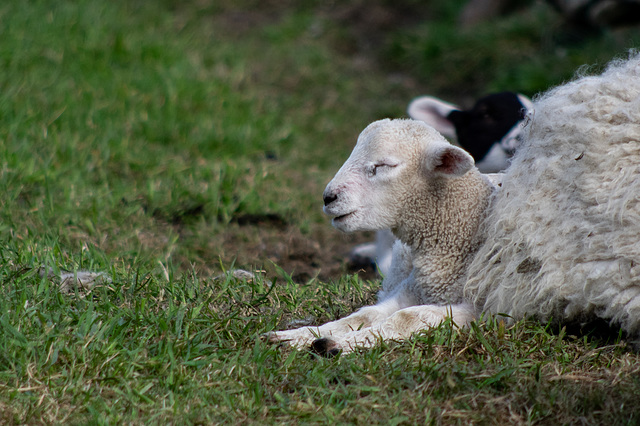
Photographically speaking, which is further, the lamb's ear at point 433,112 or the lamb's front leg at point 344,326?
the lamb's ear at point 433,112

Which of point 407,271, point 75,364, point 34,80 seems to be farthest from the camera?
point 34,80

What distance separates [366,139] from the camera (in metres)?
3.08

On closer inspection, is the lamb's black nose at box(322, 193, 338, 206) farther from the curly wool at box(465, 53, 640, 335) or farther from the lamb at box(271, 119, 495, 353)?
the curly wool at box(465, 53, 640, 335)

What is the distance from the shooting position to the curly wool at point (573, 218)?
267 centimetres

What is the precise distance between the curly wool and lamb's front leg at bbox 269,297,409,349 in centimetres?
32

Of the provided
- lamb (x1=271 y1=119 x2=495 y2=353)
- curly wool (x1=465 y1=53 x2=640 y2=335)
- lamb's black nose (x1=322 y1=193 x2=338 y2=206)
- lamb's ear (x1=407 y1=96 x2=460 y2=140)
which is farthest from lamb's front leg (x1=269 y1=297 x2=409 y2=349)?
lamb's ear (x1=407 y1=96 x2=460 y2=140)

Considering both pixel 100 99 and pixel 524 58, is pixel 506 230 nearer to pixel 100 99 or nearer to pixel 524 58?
pixel 100 99

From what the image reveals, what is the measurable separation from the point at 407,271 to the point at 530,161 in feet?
2.31

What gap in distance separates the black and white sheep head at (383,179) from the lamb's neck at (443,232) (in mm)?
56

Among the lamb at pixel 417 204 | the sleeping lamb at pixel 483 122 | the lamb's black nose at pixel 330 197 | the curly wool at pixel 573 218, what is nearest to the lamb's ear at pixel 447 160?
the lamb at pixel 417 204

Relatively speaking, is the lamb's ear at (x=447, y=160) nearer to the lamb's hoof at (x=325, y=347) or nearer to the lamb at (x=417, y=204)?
the lamb at (x=417, y=204)

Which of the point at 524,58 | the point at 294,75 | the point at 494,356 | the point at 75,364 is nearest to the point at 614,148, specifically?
the point at 494,356

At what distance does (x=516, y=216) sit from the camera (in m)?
2.91

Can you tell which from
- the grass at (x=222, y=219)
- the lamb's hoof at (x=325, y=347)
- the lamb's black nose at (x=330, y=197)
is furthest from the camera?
the lamb's black nose at (x=330, y=197)
